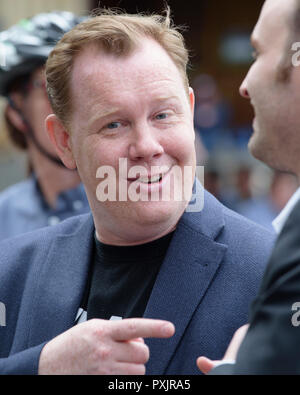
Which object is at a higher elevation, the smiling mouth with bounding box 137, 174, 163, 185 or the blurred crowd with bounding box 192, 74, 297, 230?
the smiling mouth with bounding box 137, 174, 163, 185

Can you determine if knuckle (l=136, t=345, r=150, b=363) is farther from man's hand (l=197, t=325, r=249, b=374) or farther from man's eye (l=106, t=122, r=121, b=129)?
man's eye (l=106, t=122, r=121, b=129)

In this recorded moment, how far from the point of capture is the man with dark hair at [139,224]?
2404 millimetres

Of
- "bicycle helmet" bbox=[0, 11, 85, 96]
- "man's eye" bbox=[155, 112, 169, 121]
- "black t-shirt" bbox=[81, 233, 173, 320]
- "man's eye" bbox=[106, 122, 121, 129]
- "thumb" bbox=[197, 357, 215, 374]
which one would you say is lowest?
"bicycle helmet" bbox=[0, 11, 85, 96]

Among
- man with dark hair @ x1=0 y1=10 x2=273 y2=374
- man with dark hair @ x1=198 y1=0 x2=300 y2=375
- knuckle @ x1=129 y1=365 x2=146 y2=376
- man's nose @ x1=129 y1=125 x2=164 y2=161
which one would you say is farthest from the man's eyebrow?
knuckle @ x1=129 y1=365 x2=146 y2=376

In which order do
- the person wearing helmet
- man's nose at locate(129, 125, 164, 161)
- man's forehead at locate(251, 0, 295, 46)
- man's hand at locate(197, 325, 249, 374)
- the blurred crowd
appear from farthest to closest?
the blurred crowd < the person wearing helmet < man's nose at locate(129, 125, 164, 161) < man's forehead at locate(251, 0, 295, 46) < man's hand at locate(197, 325, 249, 374)

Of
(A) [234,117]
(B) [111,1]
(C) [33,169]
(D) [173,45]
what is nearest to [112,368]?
(D) [173,45]

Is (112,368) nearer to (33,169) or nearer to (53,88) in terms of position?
(53,88)

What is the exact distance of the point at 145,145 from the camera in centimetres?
246

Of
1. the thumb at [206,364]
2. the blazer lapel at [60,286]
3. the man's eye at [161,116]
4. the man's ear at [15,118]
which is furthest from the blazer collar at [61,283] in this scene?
the man's ear at [15,118]

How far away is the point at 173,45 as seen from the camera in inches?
105

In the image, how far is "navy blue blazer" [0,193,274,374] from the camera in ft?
7.77

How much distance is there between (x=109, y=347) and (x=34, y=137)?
280cm

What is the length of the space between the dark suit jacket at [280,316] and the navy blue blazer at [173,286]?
63 cm
